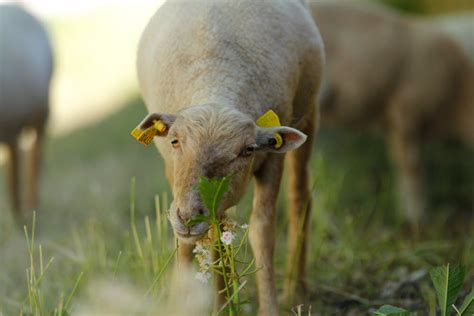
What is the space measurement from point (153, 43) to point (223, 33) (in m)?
A: 0.40

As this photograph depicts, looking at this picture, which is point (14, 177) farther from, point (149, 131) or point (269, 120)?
point (269, 120)

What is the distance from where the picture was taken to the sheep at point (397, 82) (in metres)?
7.20

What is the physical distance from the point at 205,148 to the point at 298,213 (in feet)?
5.06

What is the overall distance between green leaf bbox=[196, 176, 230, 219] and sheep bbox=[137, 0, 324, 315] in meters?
0.05

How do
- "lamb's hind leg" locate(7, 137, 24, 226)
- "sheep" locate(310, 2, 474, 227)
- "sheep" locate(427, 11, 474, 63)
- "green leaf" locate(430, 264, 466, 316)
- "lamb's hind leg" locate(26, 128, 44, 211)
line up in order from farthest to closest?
"sheep" locate(427, 11, 474, 63), "sheep" locate(310, 2, 474, 227), "lamb's hind leg" locate(26, 128, 44, 211), "lamb's hind leg" locate(7, 137, 24, 226), "green leaf" locate(430, 264, 466, 316)

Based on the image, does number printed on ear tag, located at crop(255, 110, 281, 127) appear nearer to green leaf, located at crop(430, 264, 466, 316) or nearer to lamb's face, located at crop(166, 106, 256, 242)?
lamb's face, located at crop(166, 106, 256, 242)

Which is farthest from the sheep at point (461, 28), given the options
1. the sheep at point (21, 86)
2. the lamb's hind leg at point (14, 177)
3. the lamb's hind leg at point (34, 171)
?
the lamb's hind leg at point (14, 177)

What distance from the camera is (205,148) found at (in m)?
2.70

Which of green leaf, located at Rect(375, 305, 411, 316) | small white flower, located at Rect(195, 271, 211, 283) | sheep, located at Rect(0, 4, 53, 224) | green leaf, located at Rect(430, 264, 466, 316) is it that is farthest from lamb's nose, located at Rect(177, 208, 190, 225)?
sheep, located at Rect(0, 4, 53, 224)

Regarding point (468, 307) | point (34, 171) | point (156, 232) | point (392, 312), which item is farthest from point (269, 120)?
point (34, 171)

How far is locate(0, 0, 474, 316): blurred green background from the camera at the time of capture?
4.04 meters

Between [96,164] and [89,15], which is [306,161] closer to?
[96,164]

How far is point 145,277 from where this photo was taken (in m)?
3.48

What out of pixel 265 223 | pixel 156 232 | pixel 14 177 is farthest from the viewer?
pixel 14 177
